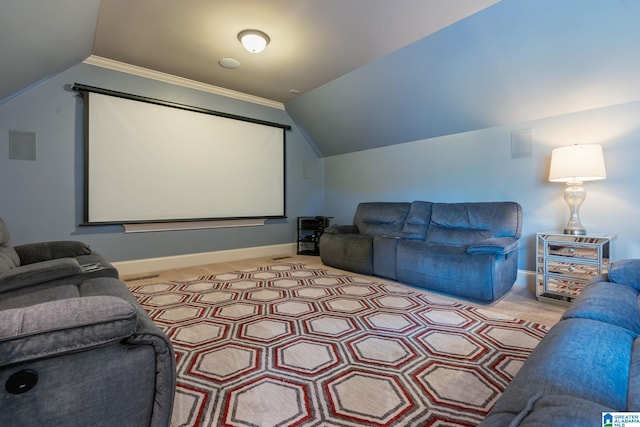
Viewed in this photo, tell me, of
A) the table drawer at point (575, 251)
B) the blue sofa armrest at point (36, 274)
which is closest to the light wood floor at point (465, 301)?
the table drawer at point (575, 251)

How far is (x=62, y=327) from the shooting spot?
0.79 m

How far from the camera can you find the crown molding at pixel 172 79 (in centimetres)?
345

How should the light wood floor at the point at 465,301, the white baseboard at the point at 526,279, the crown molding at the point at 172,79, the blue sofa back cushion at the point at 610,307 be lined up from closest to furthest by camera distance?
the blue sofa back cushion at the point at 610,307, the light wood floor at the point at 465,301, the white baseboard at the point at 526,279, the crown molding at the point at 172,79

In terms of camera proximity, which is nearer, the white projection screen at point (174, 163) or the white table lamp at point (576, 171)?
the white table lamp at point (576, 171)

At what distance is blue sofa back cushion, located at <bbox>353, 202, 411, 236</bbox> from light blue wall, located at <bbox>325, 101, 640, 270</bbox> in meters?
0.43

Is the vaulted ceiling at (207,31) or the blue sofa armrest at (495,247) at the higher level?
the vaulted ceiling at (207,31)

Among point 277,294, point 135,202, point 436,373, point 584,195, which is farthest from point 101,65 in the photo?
point 584,195

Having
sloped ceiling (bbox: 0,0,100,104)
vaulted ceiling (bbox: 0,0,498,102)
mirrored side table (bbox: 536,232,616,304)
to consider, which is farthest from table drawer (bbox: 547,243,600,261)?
sloped ceiling (bbox: 0,0,100,104)

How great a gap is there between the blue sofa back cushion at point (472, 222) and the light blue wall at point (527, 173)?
0.36m

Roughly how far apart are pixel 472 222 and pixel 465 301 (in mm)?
971

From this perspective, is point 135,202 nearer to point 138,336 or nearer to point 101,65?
point 101,65

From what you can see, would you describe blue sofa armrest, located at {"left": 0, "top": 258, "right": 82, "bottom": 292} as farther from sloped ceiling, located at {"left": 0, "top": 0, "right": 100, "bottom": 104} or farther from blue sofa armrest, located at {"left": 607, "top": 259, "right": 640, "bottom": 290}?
blue sofa armrest, located at {"left": 607, "top": 259, "right": 640, "bottom": 290}

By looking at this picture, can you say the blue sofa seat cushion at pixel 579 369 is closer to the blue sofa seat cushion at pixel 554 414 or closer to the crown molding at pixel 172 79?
the blue sofa seat cushion at pixel 554 414

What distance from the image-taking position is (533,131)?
3.20m
